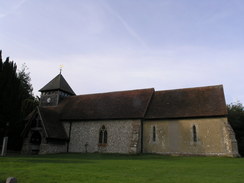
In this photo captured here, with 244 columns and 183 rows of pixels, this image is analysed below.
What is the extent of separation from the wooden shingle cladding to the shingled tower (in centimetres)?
1342

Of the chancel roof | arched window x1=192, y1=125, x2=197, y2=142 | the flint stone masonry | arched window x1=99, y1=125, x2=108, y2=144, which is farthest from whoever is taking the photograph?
the chancel roof

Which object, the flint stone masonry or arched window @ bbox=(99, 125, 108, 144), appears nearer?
the flint stone masonry

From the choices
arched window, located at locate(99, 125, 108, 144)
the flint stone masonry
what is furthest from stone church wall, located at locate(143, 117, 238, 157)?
the flint stone masonry

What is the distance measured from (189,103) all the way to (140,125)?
5.64 m

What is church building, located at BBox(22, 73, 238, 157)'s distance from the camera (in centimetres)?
2250

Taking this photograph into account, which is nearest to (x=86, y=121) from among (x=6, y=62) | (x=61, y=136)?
(x=61, y=136)

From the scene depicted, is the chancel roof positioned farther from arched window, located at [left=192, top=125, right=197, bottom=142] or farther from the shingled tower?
arched window, located at [left=192, top=125, right=197, bottom=142]

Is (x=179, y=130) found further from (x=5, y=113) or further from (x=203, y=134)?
(x=5, y=113)

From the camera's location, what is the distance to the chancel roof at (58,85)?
33706 mm

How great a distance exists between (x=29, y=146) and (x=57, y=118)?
441 centimetres

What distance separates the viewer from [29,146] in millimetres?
27094

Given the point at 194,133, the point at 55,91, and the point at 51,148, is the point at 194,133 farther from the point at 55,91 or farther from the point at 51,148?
the point at 55,91

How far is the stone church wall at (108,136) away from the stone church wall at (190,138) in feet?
4.54

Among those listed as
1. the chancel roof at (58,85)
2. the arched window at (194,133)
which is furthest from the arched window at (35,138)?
the arched window at (194,133)
